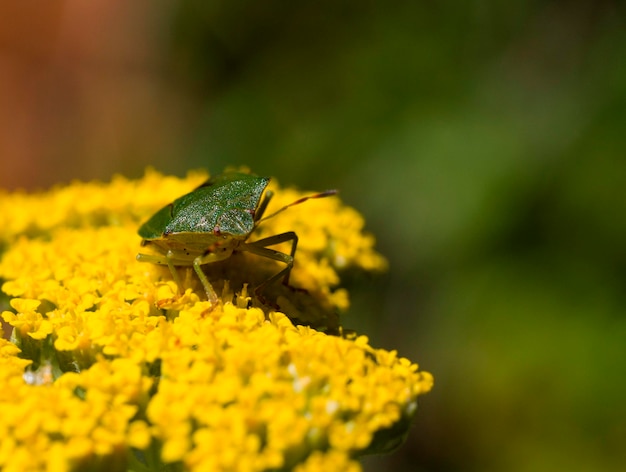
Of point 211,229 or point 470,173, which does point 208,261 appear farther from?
point 470,173

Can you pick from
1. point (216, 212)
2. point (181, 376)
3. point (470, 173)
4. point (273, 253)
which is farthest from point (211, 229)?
point (470, 173)

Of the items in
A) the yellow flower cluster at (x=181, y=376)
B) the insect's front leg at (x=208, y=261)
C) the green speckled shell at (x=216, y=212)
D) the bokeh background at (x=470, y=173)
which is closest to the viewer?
the yellow flower cluster at (x=181, y=376)

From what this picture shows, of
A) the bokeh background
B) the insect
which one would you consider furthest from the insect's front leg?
the bokeh background

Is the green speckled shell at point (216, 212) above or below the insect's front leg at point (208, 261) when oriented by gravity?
above

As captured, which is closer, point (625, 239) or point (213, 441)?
point (213, 441)

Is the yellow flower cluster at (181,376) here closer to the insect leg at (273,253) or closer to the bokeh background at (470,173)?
the insect leg at (273,253)

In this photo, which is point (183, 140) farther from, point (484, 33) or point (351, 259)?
point (351, 259)

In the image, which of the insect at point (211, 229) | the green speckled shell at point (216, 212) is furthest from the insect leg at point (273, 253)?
the green speckled shell at point (216, 212)

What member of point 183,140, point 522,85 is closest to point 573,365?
point 522,85
